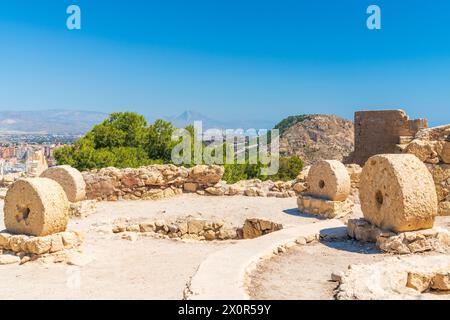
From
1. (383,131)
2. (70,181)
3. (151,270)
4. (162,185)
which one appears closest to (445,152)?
→ (151,270)

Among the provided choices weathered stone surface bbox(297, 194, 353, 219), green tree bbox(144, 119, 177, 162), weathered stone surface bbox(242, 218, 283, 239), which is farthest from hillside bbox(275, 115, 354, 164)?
weathered stone surface bbox(242, 218, 283, 239)

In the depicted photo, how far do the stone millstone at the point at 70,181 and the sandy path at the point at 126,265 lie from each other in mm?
882

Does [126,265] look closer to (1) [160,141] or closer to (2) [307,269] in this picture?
(2) [307,269]

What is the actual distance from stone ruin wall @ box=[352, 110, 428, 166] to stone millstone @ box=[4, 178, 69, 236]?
16.4 metres

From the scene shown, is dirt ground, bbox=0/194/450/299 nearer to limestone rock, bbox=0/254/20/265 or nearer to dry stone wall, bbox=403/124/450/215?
limestone rock, bbox=0/254/20/265

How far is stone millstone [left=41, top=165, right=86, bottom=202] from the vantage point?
14.0m

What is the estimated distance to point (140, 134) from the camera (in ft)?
85.1

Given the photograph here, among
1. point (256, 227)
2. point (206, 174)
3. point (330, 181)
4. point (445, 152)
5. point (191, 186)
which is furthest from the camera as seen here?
point (191, 186)

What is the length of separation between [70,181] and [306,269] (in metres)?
9.19

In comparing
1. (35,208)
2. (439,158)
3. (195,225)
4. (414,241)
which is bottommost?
(195,225)

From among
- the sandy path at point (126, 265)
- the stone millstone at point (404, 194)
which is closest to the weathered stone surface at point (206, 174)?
the sandy path at point (126, 265)

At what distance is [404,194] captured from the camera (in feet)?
26.5

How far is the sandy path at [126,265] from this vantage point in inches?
280
